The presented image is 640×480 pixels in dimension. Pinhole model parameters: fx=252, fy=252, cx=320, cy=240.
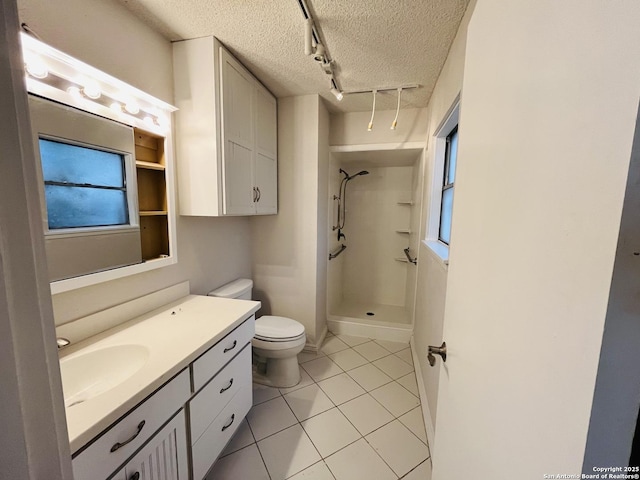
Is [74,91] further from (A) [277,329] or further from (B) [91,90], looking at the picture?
(A) [277,329]

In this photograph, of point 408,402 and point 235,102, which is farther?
point 408,402

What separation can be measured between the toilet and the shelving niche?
0.60 metres

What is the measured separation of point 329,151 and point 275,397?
2274mm

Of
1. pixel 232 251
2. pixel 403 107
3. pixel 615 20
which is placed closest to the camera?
pixel 615 20

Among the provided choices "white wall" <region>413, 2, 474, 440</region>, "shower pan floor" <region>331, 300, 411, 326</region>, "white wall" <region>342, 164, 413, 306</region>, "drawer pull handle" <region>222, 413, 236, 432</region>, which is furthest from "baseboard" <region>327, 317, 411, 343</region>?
"drawer pull handle" <region>222, 413, 236, 432</region>

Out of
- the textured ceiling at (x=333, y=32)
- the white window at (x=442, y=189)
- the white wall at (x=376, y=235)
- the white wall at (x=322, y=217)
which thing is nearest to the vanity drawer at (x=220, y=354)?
the white wall at (x=322, y=217)

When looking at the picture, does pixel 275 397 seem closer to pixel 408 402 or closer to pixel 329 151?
pixel 408 402

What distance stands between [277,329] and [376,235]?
200cm

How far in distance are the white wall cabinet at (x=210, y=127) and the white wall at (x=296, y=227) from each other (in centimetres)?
58

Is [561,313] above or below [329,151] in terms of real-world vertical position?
below

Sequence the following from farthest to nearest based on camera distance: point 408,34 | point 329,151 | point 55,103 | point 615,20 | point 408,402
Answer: point 329,151
point 408,402
point 408,34
point 55,103
point 615,20

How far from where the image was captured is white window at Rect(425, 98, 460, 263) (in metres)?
1.83

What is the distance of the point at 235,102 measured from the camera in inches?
65.9

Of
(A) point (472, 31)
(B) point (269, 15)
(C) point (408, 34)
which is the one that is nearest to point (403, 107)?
(C) point (408, 34)
